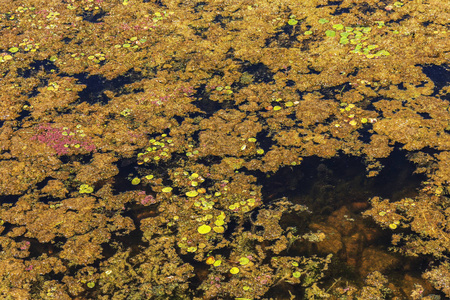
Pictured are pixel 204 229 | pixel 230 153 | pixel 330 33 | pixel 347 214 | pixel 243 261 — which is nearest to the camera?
pixel 243 261

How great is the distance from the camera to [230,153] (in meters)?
5.73

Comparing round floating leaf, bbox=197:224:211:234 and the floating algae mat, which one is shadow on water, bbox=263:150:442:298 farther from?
round floating leaf, bbox=197:224:211:234

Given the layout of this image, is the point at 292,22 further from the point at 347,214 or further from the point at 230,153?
the point at 347,214

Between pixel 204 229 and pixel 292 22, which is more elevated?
pixel 292 22

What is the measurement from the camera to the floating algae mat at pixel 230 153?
4379 millimetres

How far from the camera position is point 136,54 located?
7.78 metres

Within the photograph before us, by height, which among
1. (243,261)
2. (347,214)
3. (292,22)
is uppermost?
(292,22)

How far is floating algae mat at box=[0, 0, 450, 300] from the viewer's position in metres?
4.38

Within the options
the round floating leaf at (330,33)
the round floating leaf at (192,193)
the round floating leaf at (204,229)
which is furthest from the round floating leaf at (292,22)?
the round floating leaf at (204,229)

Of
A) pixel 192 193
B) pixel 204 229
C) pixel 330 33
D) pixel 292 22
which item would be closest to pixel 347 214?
pixel 204 229

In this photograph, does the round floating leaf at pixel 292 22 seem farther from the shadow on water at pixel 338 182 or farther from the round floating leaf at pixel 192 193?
the round floating leaf at pixel 192 193

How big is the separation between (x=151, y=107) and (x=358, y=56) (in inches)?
147

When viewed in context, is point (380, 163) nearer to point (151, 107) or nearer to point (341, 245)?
point (341, 245)

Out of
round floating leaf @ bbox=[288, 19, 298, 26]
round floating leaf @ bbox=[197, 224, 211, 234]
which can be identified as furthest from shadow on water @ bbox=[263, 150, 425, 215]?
round floating leaf @ bbox=[288, 19, 298, 26]
